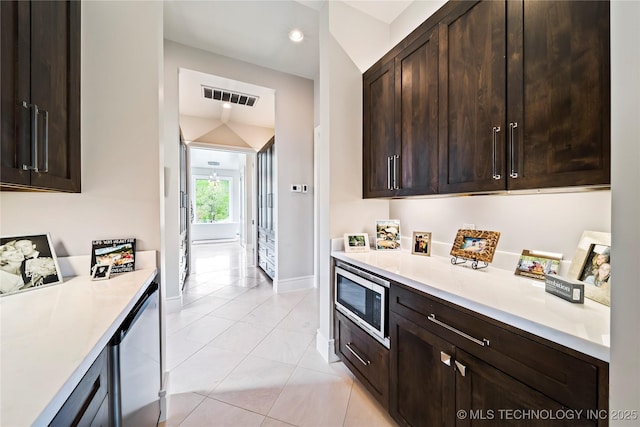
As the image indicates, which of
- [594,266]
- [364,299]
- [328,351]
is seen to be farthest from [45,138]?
[594,266]

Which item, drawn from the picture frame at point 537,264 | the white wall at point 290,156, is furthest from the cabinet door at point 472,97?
the white wall at point 290,156

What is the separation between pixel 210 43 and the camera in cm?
284

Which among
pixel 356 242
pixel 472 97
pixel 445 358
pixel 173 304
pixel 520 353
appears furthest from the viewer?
pixel 173 304

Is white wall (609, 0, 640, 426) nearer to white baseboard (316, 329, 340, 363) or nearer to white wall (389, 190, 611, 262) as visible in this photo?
white wall (389, 190, 611, 262)

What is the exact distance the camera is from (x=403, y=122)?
1726 mm

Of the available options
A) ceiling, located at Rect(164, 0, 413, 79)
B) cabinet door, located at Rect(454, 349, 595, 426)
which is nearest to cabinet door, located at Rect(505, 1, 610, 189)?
cabinet door, located at Rect(454, 349, 595, 426)

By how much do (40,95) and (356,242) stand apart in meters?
1.88

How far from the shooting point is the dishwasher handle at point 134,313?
0.86 metres

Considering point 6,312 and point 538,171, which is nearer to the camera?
point 6,312

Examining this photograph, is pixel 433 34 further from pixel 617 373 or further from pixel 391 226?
pixel 617 373

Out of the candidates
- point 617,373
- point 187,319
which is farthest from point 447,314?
point 187,319

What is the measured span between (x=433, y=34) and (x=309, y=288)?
10.8 ft

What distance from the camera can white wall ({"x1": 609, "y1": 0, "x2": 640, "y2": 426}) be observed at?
56 cm

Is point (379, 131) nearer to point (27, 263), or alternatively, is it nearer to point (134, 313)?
point (134, 313)
